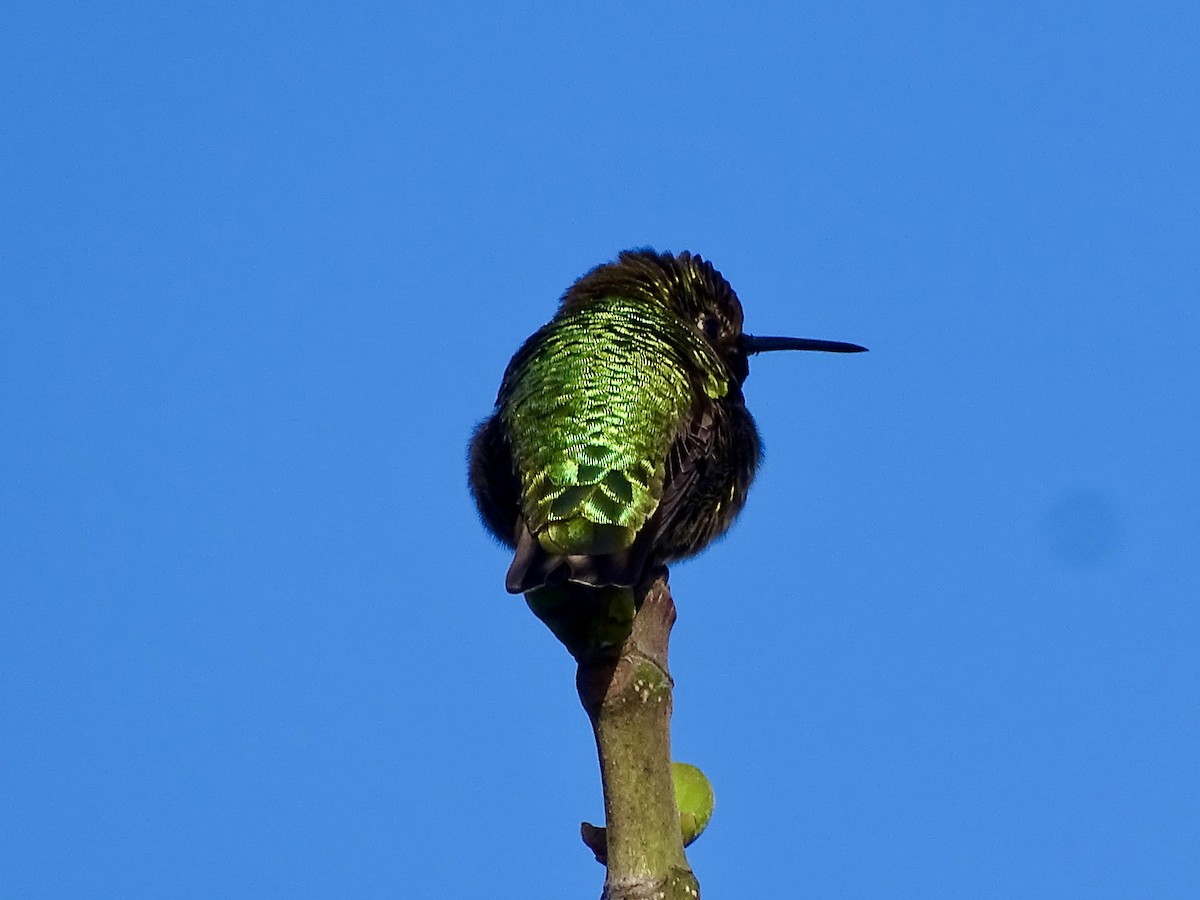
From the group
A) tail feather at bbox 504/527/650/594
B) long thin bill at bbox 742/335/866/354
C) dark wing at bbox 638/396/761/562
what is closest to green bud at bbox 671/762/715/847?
tail feather at bbox 504/527/650/594

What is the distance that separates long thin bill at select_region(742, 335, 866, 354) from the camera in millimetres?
8434

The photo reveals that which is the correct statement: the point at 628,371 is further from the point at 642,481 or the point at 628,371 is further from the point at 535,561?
the point at 535,561

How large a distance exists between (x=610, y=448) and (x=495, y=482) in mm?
690

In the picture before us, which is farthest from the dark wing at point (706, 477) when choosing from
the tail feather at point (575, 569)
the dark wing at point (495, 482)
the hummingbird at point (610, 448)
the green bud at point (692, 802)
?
the green bud at point (692, 802)

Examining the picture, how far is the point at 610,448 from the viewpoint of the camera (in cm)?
595

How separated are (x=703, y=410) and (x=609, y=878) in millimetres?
3191

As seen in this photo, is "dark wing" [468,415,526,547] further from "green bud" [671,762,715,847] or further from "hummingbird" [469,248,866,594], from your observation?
"green bud" [671,762,715,847]

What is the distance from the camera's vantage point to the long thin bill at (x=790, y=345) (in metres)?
8.43

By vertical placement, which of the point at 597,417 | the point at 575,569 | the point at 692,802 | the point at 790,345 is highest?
the point at 790,345

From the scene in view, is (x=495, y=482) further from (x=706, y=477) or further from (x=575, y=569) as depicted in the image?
(x=575, y=569)

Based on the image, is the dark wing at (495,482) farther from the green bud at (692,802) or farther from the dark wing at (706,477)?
the green bud at (692,802)

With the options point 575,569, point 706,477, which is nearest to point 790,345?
point 706,477

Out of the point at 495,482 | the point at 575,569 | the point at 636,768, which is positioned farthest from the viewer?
the point at 495,482

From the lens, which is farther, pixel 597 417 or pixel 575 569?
pixel 597 417
